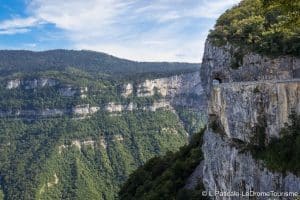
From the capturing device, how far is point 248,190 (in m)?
19.2

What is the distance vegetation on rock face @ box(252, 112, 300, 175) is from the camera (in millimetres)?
16844

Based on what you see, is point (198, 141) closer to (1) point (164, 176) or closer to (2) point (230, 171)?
(1) point (164, 176)

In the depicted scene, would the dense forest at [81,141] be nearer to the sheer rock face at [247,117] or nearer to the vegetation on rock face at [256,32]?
the vegetation on rock face at [256,32]

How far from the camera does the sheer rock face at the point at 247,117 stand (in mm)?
17750

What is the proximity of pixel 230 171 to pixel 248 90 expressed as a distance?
388 cm

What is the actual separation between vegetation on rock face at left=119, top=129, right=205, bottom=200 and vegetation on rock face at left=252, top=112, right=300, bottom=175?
1166 cm

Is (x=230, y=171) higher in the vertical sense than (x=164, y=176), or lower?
higher

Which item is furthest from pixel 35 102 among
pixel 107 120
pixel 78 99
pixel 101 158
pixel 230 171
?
pixel 230 171

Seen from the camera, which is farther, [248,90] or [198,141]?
[198,141]

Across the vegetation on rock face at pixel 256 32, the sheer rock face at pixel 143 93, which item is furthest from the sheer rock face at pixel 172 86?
the vegetation on rock face at pixel 256 32

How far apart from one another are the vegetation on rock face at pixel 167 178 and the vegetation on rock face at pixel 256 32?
9.44 m

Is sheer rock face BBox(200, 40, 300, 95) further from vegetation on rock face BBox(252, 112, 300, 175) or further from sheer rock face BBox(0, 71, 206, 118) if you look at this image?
sheer rock face BBox(0, 71, 206, 118)

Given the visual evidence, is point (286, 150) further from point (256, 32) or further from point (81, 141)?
point (81, 141)

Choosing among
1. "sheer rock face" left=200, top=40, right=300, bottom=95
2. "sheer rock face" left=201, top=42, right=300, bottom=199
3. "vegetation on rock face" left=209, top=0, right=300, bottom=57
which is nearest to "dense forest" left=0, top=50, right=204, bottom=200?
"vegetation on rock face" left=209, top=0, right=300, bottom=57
